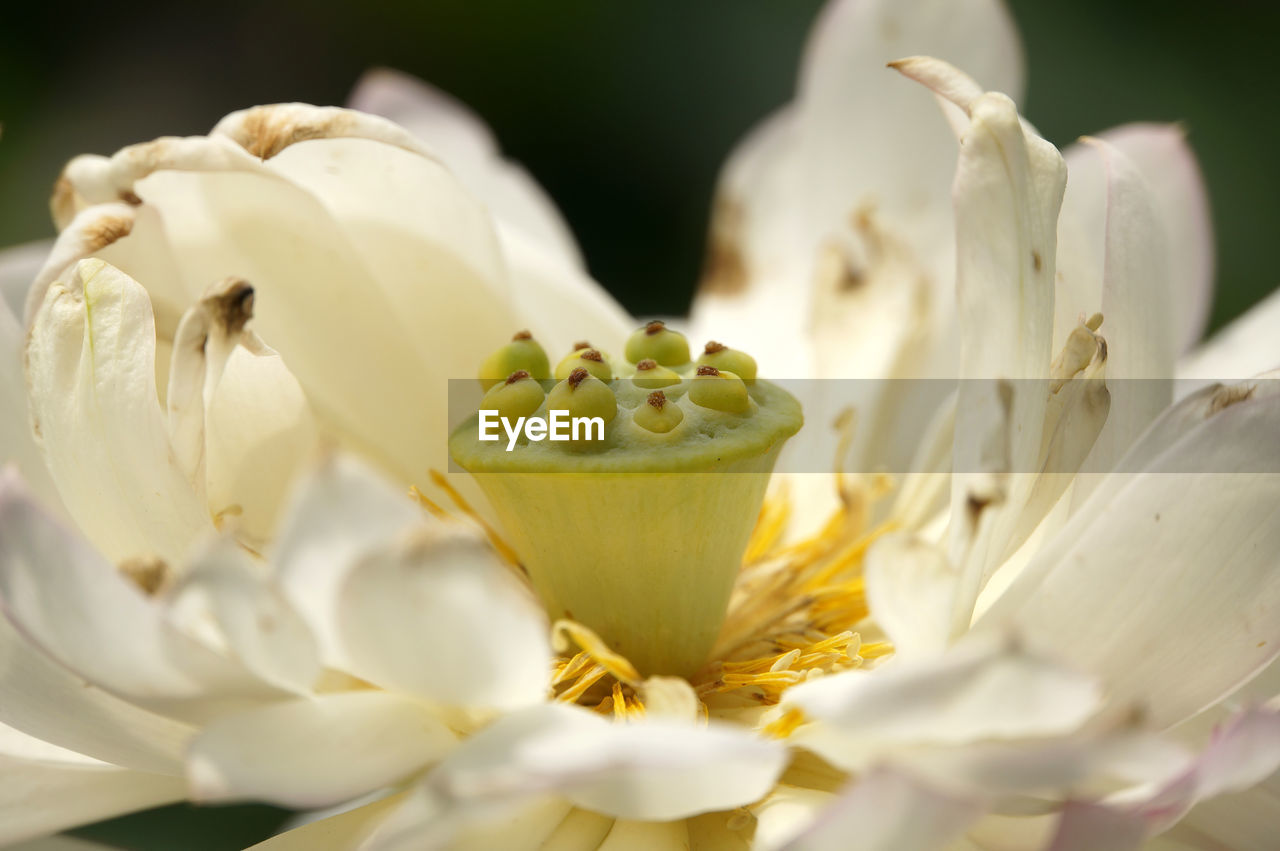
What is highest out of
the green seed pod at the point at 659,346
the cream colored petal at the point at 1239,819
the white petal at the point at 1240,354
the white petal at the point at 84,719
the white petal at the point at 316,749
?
the green seed pod at the point at 659,346

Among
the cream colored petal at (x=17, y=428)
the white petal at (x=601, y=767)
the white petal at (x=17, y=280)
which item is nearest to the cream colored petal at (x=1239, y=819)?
the white petal at (x=601, y=767)

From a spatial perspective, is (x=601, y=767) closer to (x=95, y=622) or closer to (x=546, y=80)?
(x=95, y=622)

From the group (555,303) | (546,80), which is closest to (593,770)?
(555,303)

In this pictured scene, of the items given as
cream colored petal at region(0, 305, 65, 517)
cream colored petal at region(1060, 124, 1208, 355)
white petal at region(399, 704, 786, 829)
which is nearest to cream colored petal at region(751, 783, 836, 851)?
white petal at region(399, 704, 786, 829)

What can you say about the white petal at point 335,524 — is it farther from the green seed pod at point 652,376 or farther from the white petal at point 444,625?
the green seed pod at point 652,376

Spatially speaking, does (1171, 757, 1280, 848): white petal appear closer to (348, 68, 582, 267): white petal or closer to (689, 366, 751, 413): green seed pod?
(689, 366, 751, 413): green seed pod

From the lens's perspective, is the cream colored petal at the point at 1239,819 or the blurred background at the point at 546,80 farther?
the blurred background at the point at 546,80
